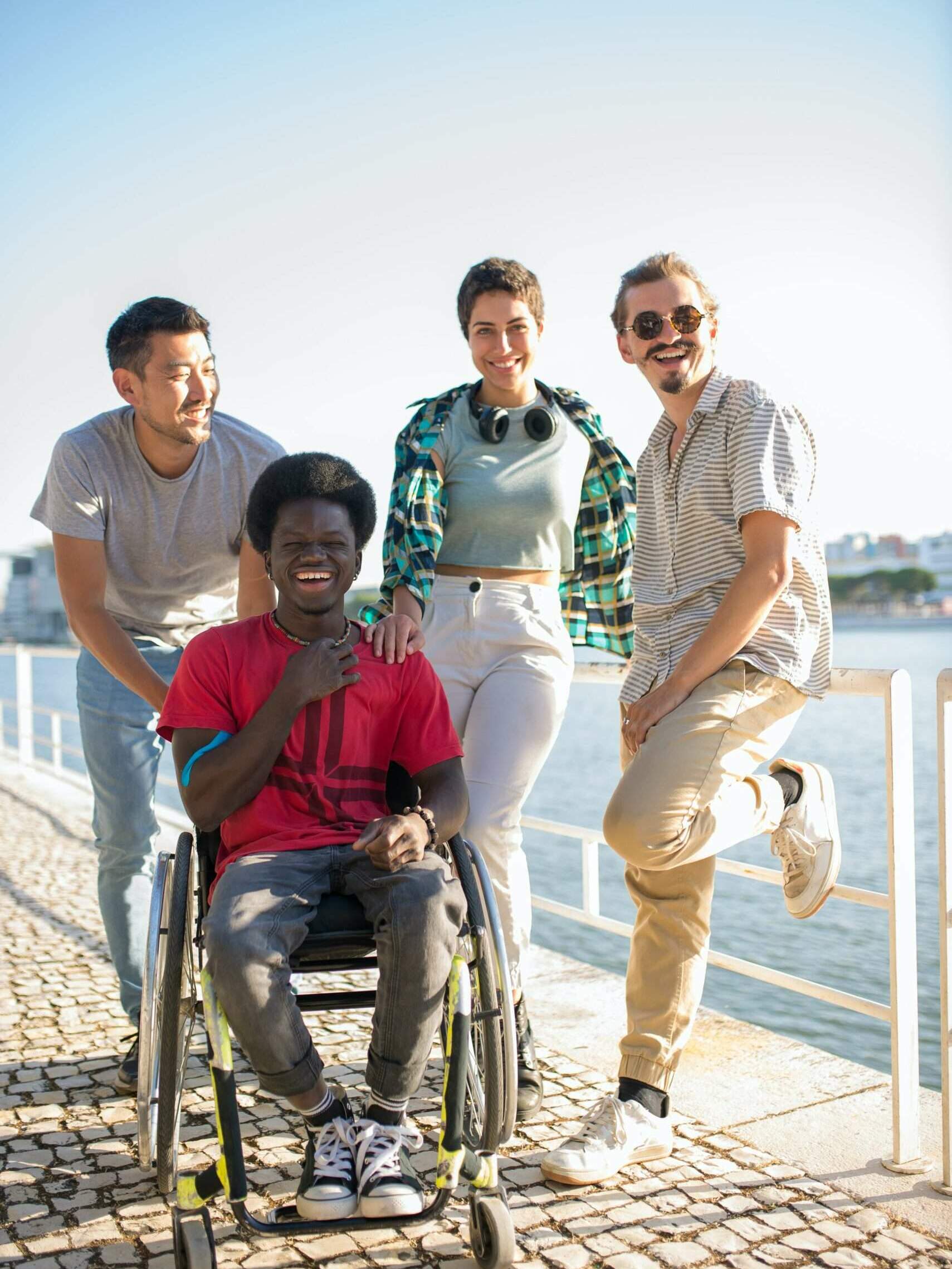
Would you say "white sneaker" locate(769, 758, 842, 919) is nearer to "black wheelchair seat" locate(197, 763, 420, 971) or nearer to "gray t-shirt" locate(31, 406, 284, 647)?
A: "black wheelchair seat" locate(197, 763, 420, 971)

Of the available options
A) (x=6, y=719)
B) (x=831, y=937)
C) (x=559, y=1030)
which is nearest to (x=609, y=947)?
(x=831, y=937)

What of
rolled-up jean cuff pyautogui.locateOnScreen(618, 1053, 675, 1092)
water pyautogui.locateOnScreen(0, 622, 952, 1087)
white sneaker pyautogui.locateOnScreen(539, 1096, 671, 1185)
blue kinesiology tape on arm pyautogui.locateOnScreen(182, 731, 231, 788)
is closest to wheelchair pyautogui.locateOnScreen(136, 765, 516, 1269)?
blue kinesiology tape on arm pyautogui.locateOnScreen(182, 731, 231, 788)

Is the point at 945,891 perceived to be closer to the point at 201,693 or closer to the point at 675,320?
the point at 675,320

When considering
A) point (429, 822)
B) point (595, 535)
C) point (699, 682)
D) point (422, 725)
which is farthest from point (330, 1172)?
point (595, 535)

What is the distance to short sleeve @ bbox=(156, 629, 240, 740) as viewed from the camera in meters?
2.38

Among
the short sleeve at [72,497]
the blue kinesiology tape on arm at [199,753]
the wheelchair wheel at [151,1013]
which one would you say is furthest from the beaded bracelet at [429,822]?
the short sleeve at [72,497]

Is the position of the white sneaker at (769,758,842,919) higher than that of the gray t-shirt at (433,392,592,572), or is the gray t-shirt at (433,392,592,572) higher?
the gray t-shirt at (433,392,592,572)

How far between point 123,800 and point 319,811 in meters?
1.15

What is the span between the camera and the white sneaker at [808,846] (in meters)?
2.69

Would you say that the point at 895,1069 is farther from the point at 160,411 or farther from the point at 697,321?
the point at 160,411

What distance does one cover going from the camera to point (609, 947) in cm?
1145

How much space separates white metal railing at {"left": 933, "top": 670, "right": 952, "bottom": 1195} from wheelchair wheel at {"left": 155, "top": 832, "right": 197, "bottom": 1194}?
1.47 m

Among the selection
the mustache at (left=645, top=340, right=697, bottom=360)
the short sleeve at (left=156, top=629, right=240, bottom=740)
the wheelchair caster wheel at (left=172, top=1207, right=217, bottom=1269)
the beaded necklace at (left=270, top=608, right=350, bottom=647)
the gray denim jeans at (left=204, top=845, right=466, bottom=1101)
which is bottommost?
the wheelchair caster wheel at (left=172, top=1207, right=217, bottom=1269)

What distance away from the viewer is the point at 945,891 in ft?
8.32
